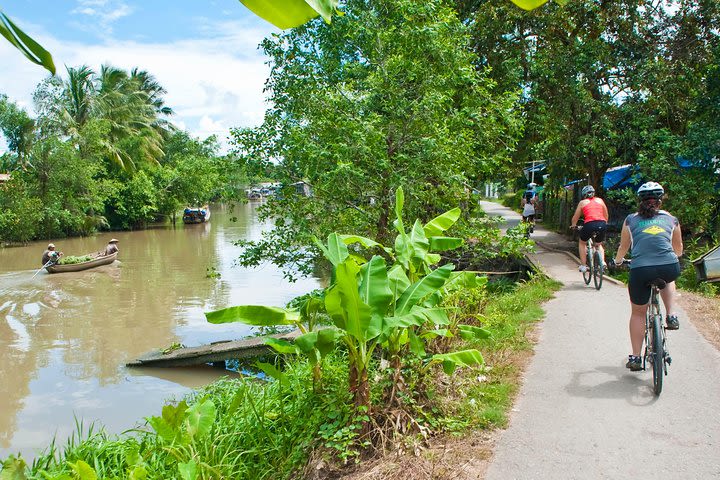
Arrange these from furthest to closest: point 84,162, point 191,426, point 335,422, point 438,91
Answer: point 84,162 → point 438,91 → point 335,422 → point 191,426

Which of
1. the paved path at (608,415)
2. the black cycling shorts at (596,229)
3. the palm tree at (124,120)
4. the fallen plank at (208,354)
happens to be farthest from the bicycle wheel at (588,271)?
the palm tree at (124,120)

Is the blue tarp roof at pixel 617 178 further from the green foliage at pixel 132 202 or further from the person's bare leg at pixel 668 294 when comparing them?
the green foliage at pixel 132 202

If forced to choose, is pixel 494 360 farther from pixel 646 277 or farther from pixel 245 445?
pixel 245 445

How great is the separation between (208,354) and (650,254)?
7.47 metres

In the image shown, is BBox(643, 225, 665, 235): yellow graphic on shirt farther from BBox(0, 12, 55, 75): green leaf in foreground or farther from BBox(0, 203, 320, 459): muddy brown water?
BBox(0, 203, 320, 459): muddy brown water

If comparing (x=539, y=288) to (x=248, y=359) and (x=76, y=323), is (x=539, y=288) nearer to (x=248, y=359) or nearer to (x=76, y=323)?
(x=248, y=359)

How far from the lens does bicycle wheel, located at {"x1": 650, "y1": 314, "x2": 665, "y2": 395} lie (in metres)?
5.07

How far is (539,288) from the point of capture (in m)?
10.7

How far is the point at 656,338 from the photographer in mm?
5070

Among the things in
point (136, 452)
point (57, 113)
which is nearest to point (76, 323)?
point (136, 452)

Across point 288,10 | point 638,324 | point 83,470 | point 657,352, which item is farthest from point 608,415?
point 288,10

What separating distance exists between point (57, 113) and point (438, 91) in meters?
33.1

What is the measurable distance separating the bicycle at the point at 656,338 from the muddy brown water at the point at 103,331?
20.2ft

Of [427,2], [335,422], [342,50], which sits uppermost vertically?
[427,2]
